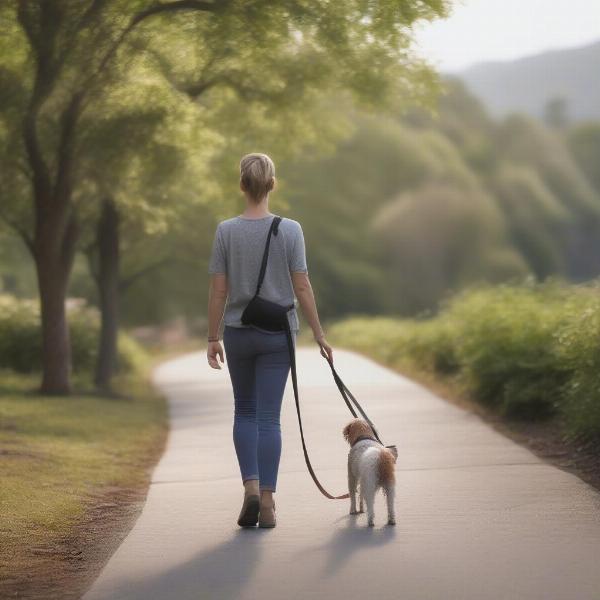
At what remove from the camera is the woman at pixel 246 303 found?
25.2 feet

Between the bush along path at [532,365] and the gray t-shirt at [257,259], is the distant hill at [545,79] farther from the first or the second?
the gray t-shirt at [257,259]

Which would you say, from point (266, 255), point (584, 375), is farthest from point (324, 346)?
point (584, 375)

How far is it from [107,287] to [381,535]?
640 inches

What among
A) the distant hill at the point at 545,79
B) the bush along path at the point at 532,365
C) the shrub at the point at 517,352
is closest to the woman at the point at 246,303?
the bush along path at the point at 532,365

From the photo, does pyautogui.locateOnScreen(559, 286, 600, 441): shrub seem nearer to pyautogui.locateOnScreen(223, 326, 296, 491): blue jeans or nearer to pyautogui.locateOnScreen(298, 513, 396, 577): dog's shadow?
pyautogui.locateOnScreen(298, 513, 396, 577): dog's shadow

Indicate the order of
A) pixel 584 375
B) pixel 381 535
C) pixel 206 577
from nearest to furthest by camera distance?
pixel 206 577 → pixel 381 535 → pixel 584 375

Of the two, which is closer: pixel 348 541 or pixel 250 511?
pixel 348 541

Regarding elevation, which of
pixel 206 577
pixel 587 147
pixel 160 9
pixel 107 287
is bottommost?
pixel 206 577

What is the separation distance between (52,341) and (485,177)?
5901 cm

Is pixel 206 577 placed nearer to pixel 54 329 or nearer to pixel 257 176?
pixel 257 176

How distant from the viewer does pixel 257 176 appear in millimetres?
7672

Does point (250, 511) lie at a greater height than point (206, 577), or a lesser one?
greater

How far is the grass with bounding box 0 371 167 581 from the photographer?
844 centimetres

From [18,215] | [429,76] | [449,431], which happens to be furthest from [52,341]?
[449,431]
